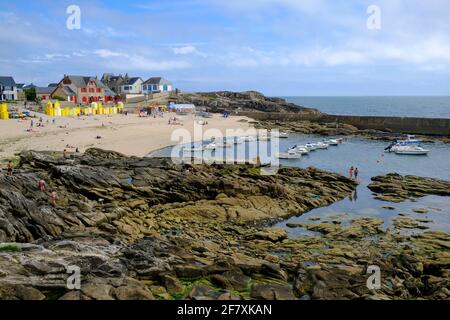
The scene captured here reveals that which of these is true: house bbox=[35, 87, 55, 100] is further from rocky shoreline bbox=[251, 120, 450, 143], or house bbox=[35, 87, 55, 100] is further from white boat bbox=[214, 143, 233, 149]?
white boat bbox=[214, 143, 233, 149]

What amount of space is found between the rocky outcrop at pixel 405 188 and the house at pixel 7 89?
100351mm

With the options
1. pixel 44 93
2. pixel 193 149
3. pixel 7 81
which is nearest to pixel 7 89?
pixel 7 81

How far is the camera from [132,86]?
131500 millimetres

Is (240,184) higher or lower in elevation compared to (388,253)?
higher

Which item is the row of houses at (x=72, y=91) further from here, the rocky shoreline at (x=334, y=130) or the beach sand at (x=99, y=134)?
the rocky shoreline at (x=334, y=130)

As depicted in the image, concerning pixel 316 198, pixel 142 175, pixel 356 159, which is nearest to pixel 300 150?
pixel 356 159

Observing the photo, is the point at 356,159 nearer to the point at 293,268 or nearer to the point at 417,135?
the point at 417,135

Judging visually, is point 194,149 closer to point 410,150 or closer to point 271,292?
point 410,150

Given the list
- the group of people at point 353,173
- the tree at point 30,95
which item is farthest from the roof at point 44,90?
the group of people at point 353,173

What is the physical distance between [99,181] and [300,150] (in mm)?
32668

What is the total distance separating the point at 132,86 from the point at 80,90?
29.1 meters

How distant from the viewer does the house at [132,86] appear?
432 ft

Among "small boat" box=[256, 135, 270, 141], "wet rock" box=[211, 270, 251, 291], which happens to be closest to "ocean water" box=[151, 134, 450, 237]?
"small boat" box=[256, 135, 270, 141]
